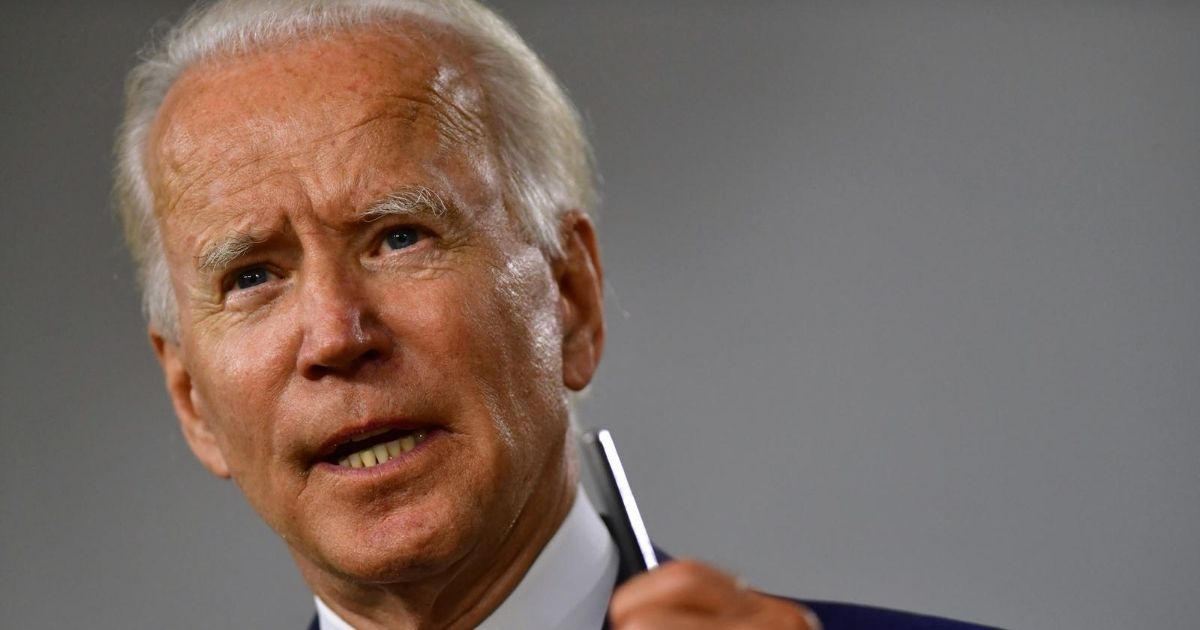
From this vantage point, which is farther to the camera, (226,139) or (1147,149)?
(1147,149)

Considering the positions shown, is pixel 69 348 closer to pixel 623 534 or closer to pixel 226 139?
pixel 226 139

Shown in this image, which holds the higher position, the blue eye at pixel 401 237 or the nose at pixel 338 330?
the blue eye at pixel 401 237

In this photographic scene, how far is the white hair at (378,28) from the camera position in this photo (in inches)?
93.4

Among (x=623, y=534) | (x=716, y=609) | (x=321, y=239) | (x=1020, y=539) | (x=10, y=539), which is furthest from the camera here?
(x=10, y=539)

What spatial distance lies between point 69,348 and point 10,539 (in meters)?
0.41

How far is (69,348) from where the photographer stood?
386 centimetres

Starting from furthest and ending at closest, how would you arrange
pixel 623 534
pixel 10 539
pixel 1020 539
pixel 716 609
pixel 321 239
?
pixel 10 539, pixel 1020 539, pixel 321 239, pixel 623 534, pixel 716 609

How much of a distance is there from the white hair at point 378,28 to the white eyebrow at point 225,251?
0.64 feet

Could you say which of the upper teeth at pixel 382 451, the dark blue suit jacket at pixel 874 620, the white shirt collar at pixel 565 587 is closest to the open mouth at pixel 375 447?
the upper teeth at pixel 382 451

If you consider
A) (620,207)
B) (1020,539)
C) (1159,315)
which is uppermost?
(620,207)

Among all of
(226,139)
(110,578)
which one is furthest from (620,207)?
(226,139)

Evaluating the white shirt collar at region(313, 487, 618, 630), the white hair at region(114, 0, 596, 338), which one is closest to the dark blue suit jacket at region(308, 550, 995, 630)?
the white shirt collar at region(313, 487, 618, 630)

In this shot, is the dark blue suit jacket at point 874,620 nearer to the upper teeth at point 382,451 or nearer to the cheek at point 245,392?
the upper teeth at point 382,451

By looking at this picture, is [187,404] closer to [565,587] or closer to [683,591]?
[565,587]
